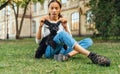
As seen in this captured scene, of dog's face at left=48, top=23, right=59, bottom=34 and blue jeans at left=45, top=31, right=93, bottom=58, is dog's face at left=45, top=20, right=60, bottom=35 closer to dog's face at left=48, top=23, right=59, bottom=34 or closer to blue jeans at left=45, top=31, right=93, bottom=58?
dog's face at left=48, top=23, right=59, bottom=34

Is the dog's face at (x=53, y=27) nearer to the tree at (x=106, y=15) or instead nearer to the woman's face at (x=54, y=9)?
the woman's face at (x=54, y=9)

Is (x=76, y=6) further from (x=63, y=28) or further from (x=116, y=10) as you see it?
(x=63, y=28)

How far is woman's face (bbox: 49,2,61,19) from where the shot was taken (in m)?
6.29

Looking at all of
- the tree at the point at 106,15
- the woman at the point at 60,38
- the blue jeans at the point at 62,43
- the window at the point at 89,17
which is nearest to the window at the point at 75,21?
the window at the point at 89,17

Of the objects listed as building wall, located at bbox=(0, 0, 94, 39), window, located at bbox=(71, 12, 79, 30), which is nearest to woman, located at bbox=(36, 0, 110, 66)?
building wall, located at bbox=(0, 0, 94, 39)

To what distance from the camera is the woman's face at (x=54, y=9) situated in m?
6.29

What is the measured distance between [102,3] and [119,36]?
7.54ft

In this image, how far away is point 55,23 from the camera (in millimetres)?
6328

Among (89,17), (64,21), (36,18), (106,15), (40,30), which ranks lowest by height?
(36,18)

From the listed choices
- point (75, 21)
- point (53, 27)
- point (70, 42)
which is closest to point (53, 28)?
point (53, 27)

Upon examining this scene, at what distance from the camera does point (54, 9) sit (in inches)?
249

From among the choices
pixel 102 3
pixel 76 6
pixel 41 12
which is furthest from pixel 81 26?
pixel 102 3

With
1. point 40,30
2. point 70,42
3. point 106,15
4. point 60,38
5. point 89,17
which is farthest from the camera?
point 89,17

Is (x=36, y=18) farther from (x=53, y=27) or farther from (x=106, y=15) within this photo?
(x=53, y=27)
